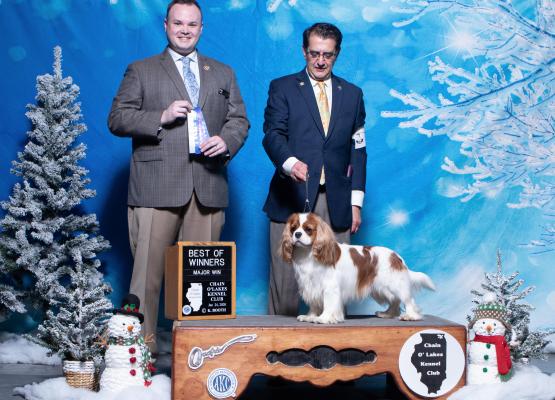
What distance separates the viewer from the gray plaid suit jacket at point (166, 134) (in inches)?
154

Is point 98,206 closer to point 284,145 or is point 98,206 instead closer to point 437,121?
point 284,145

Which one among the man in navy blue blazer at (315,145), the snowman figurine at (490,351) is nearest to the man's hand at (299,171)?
the man in navy blue blazer at (315,145)

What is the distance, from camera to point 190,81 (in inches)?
159

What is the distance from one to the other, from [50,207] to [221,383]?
6.09ft

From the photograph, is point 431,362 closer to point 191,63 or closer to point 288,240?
point 288,240

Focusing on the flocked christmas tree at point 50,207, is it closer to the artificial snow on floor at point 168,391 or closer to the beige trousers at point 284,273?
the artificial snow on floor at point 168,391

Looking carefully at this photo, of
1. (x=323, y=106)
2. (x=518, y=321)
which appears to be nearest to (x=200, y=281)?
(x=323, y=106)

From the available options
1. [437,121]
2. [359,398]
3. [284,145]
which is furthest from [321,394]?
[437,121]

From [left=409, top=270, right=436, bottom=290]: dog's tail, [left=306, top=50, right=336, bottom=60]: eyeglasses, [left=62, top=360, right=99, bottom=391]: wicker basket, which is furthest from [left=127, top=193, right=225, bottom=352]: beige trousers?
[left=409, top=270, right=436, bottom=290]: dog's tail

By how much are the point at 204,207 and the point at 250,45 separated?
61.9 inches

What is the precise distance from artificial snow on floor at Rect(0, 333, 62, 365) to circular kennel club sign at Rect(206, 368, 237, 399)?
5.84 ft

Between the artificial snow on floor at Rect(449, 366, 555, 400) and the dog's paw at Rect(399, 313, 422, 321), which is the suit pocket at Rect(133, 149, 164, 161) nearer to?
the dog's paw at Rect(399, 313, 422, 321)

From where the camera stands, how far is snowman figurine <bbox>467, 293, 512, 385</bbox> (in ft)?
11.7

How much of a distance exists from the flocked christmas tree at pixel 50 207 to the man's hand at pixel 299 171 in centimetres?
143
